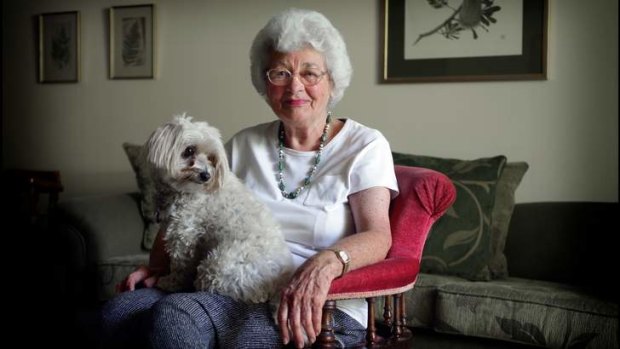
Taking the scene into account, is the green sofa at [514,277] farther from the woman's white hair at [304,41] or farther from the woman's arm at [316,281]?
the woman's white hair at [304,41]

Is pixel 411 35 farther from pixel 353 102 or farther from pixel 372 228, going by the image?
pixel 372 228

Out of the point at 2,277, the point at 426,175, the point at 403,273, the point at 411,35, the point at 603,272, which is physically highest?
the point at 411,35

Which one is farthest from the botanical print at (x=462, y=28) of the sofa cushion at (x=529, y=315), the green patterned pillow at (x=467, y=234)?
the sofa cushion at (x=529, y=315)

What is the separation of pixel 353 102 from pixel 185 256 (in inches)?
73.5

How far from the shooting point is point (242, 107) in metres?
3.64

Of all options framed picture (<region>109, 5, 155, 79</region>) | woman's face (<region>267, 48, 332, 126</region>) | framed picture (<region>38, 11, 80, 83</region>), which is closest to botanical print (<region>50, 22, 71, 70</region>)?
framed picture (<region>38, 11, 80, 83</region>)

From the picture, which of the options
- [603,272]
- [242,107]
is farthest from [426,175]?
[242,107]

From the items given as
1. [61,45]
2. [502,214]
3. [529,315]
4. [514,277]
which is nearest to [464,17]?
[502,214]

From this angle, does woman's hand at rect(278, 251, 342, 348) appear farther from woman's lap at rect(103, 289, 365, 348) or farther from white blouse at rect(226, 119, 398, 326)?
white blouse at rect(226, 119, 398, 326)

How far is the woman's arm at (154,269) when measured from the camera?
1728mm

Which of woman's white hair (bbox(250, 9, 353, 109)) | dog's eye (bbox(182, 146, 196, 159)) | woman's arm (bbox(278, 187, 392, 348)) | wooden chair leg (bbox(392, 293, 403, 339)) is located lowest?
wooden chair leg (bbox(392, 293, 403, 339))

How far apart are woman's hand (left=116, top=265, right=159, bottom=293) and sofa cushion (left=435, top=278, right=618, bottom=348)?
1.03 metres

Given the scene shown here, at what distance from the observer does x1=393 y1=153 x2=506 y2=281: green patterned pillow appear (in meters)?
2.49

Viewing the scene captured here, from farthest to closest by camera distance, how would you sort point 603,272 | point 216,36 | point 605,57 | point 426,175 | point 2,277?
1. point 216,36
2. point 2,277
3. point 605,57
4. point 603,272
5. point 426,175
